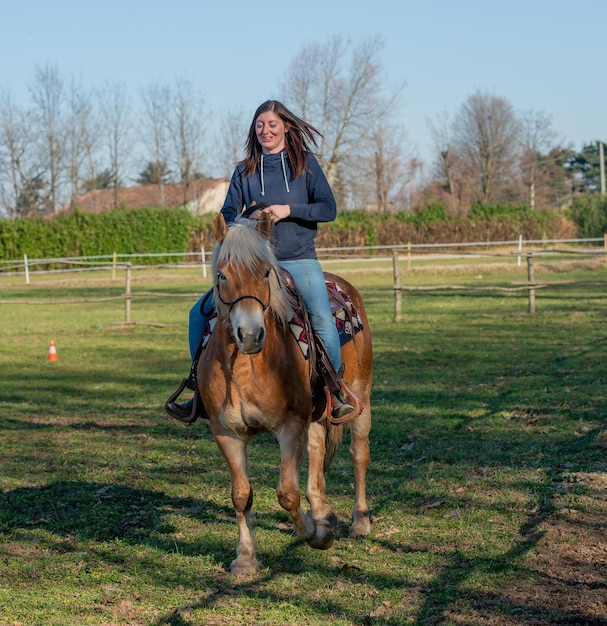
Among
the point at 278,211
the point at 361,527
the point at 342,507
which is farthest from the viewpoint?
the point at 342,507

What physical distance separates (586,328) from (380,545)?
13.5 metres

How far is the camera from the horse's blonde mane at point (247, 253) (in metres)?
4.53

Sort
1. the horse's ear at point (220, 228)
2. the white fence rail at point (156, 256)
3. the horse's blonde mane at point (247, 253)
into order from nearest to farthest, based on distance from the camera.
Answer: the horse's blonde mane at point (247, 253) < the horse's ear at point (220, 228) < the white fence rail at point (156, 256)

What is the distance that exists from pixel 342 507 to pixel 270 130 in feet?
9.26

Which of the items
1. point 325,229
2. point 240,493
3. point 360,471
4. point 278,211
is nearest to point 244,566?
point 240,493

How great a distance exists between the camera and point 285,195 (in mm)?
5336

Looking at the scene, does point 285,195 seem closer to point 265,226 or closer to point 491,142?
point 265,226

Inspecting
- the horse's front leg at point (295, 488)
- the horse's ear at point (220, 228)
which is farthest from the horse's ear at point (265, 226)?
the horse's front leg at point (295, 488)

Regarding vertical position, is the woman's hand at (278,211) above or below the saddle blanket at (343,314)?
above

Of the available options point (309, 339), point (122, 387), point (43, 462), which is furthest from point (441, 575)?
point (122, 387)

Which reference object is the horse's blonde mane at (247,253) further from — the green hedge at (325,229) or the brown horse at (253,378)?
the green hedge at (325,229)

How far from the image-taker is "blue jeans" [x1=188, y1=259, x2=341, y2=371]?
538cm

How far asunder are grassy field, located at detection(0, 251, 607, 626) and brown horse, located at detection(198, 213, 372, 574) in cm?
42

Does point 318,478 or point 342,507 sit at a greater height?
point 318,478
